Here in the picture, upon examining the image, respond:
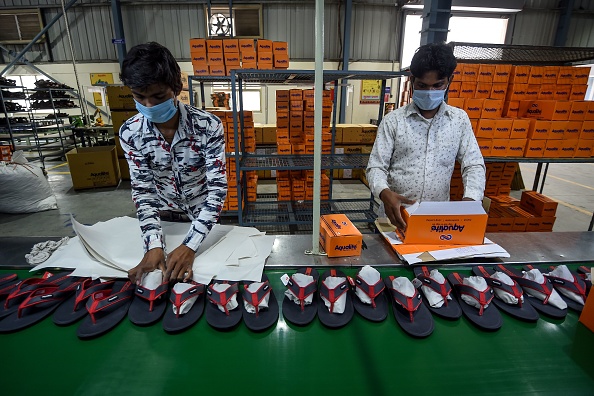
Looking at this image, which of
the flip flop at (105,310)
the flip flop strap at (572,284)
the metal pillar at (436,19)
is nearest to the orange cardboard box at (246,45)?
the metal pillar at (436,19)

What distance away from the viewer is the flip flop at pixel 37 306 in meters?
0.81

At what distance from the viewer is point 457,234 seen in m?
1.18

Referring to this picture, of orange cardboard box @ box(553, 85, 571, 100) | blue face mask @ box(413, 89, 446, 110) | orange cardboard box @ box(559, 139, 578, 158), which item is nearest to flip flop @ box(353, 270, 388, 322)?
blue face mask @ box(413, 89, 446, 110)

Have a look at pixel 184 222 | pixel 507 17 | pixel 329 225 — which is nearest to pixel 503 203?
pixel 329 225

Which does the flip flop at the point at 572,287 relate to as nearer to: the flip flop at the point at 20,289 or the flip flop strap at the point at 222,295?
the flip flop strap at the point at 222,295

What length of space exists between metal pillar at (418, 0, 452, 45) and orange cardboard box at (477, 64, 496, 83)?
1.12 metres

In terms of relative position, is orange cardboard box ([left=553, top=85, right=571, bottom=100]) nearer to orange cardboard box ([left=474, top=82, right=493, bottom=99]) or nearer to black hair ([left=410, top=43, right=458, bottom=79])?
orange cardboard box ([left=474, top=82, right=493, bottom=99])

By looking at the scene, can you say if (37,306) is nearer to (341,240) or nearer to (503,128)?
(341,240)

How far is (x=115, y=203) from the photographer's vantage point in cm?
473

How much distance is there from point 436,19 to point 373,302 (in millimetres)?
3961

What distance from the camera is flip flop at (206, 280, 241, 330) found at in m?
0.82

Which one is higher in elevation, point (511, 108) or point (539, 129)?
point (511, 108)

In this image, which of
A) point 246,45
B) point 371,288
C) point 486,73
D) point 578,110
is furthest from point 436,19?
point 371,288

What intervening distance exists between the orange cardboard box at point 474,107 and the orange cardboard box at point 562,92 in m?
0.83
